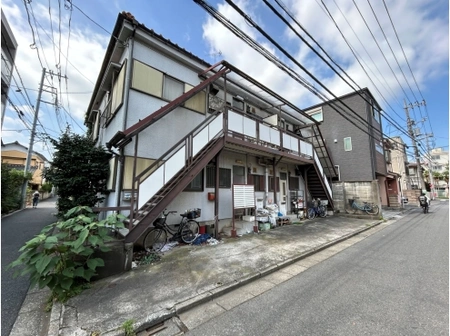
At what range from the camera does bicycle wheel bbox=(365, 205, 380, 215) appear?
12.0 m

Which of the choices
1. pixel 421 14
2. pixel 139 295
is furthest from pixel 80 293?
pixel 421 14

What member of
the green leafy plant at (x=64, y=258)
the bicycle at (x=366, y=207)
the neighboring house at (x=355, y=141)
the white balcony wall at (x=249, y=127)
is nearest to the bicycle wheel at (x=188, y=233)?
the green leafy plant at (x=64, y=258)

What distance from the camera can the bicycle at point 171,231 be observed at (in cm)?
579

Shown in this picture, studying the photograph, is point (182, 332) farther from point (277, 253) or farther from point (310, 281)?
point (277, 253)

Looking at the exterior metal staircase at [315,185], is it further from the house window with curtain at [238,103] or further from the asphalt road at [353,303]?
the asphalt road at [353,303]

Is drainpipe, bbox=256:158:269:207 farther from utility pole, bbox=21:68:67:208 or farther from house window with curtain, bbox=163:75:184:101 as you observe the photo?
utility pole, bbox=21:68:67:208

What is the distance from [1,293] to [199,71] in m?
8.68

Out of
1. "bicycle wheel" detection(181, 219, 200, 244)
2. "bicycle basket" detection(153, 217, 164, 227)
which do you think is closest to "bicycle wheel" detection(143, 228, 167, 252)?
"bicycle basket" detection(153, 217, 164, 227)

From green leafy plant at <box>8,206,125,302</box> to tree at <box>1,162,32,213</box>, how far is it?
12240 millimetres

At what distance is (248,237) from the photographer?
712 centimetres

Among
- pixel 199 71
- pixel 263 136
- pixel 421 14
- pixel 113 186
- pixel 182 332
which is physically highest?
pixel 199 71

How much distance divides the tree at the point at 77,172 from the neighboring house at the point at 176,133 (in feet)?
1.45

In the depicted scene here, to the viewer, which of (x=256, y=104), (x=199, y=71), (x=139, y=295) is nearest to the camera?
(x=139, y=295)

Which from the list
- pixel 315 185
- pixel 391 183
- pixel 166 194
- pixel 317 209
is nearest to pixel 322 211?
pixel 317 209
